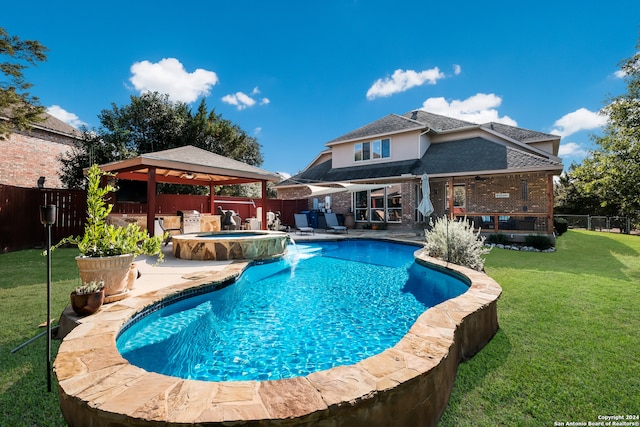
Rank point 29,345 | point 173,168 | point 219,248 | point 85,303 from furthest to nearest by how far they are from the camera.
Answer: point 173,168
point 219,248
point 85,303
point 29,345

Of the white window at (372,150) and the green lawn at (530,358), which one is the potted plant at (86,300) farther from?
the white window at (372,150)

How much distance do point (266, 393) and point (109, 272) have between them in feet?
10.9

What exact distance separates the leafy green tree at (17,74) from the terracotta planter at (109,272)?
8071 millimetres

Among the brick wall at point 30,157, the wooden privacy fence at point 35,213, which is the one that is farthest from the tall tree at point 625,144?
the brick wall at point 30,157

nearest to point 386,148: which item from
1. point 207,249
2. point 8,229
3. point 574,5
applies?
point 574,5

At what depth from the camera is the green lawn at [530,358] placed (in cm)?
228

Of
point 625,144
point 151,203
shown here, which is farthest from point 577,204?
point 151,203

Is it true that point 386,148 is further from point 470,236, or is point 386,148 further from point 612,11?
point 470,236

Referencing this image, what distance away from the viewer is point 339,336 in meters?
3.95

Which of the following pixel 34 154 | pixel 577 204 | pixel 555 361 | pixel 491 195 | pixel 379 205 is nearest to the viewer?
pixel 555 361

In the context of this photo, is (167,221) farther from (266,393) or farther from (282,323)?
(266,393)

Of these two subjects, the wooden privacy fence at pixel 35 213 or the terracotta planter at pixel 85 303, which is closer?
the terracotta planter at pixel 85 303

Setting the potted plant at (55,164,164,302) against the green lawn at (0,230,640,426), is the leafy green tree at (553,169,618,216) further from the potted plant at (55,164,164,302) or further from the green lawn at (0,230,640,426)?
the potted plant at (55,164,164,302)

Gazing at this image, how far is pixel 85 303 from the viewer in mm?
3461
